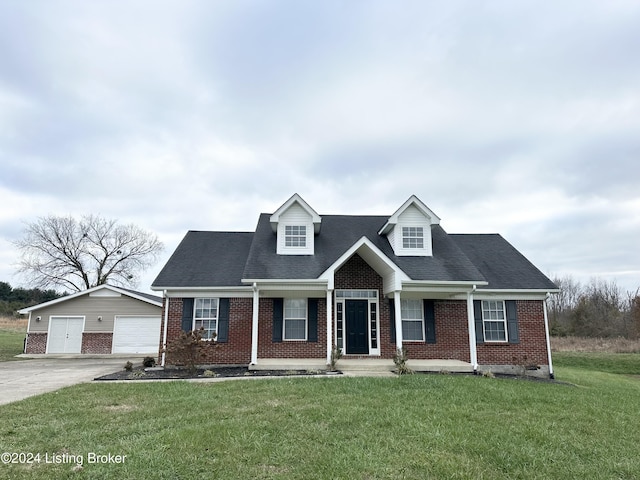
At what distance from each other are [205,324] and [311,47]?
1007cm

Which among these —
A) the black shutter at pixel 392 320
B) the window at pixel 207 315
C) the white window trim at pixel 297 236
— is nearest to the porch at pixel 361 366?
the black shutter at pixel 392 320

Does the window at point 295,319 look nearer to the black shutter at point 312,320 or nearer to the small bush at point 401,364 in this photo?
the black shutter at point 312,320

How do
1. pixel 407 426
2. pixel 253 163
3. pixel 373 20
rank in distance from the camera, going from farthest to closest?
pixel 253 163 < pixel 373 20 < pixel 407 426

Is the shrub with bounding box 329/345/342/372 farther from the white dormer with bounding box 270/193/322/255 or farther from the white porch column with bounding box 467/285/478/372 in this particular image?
the white porch column with bounding box 467/285/478/372

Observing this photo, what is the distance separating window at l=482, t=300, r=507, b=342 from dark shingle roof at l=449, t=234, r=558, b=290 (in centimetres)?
77

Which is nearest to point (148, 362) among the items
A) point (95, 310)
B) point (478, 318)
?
point (95, 310)

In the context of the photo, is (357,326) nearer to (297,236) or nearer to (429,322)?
(429,322)

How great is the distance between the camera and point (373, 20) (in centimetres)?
1025

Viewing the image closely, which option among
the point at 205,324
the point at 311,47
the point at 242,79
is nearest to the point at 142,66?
the point at 242,79

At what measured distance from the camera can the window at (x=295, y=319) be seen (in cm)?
1359

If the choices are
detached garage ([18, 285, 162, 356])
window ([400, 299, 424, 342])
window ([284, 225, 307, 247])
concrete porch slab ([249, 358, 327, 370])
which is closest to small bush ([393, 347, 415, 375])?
window ([400, 299, 424, 342])

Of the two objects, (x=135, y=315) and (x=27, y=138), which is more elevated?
(x=27, y=138)

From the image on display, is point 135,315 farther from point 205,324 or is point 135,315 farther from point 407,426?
point 407,426

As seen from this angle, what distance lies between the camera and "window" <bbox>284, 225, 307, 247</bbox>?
14508 mm
